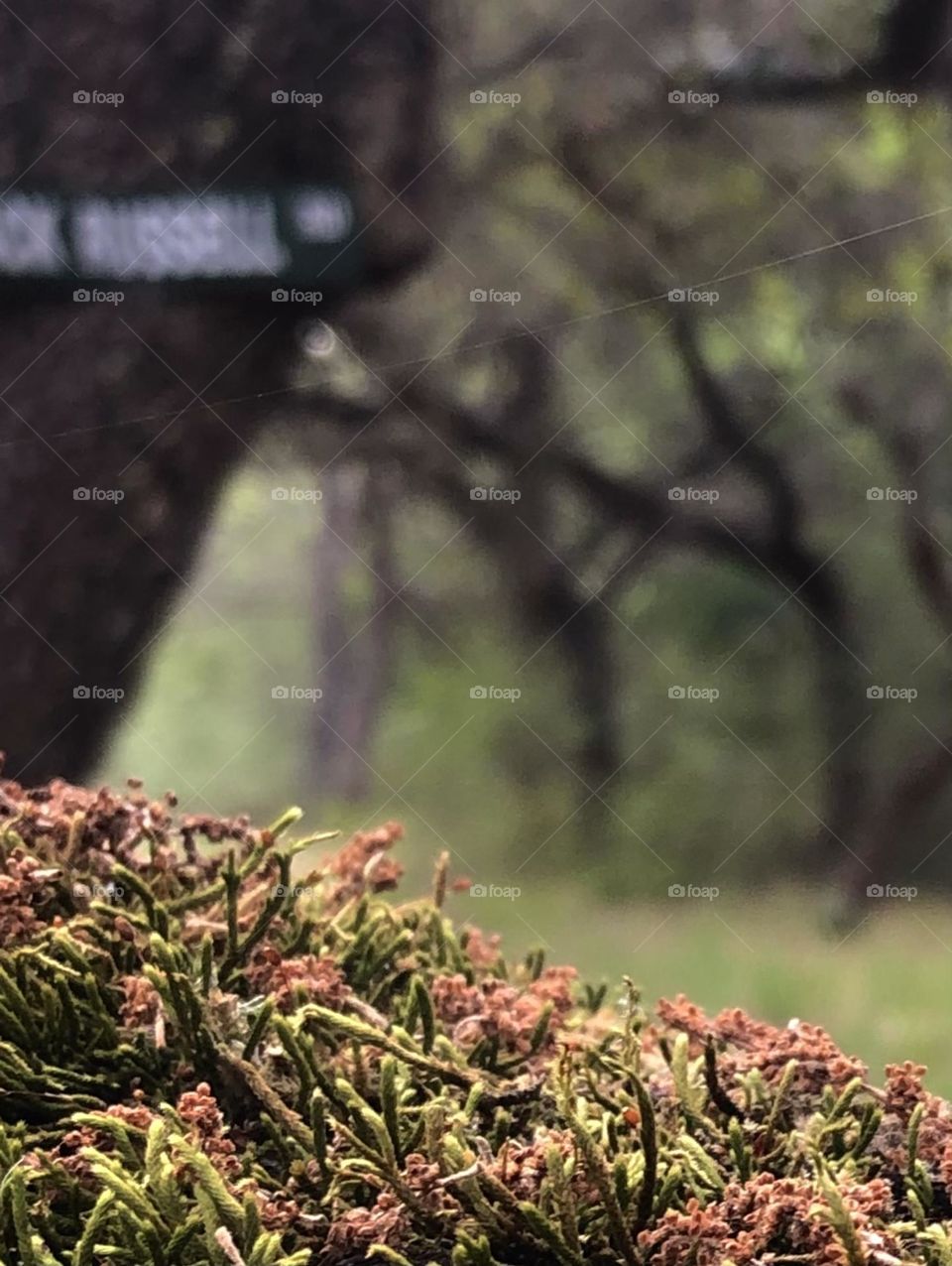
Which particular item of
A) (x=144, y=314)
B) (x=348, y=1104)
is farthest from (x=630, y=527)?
(x=348, y=1104)

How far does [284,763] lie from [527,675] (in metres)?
0.36

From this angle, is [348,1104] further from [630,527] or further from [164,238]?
[164,238]

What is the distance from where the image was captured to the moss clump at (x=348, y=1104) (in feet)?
1.40

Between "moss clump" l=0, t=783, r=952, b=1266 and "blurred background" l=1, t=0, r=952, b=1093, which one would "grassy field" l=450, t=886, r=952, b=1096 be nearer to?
"blurred background" l=1, t=0, r=952, b=1093

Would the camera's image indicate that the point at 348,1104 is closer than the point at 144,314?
Yes

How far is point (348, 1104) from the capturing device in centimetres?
47

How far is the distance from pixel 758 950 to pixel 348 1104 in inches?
34.6

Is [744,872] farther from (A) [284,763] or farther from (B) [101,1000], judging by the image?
(B) [101,1000]

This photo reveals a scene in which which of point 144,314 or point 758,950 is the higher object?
point 144,314

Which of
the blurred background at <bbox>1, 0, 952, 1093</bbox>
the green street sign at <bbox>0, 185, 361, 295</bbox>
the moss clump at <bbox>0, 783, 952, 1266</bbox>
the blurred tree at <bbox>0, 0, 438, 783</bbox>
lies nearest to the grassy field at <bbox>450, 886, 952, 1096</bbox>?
the blurred background at <bbox>1, 0, 952, 1093</bbox>

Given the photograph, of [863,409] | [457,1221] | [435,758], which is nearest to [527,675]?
[435,758]

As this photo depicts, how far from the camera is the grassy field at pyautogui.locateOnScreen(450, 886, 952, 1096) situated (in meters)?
1.19

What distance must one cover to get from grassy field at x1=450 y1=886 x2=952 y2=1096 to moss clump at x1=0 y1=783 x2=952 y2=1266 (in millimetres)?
433

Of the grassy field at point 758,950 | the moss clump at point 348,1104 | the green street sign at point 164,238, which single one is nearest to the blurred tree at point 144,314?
the green street sign at point 164,238
